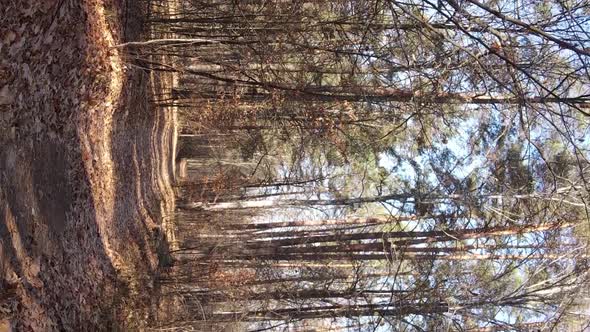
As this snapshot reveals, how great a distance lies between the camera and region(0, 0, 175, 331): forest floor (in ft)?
14.8

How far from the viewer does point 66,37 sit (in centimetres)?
555

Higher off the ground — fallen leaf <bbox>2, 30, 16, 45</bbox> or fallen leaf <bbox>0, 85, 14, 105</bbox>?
fallen leaf <bbox>2, 30, 16, 45</bbox>

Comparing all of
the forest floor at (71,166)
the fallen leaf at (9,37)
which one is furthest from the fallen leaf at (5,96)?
the fallen leaf at (9,37)

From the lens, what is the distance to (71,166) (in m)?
6.06

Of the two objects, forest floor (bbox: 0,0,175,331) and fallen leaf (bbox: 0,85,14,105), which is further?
forest floor (bbox: 0,0,175,331)

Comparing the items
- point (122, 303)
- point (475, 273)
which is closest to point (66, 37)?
point (122, 303)

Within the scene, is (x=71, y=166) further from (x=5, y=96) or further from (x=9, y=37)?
(x=9, y=37)

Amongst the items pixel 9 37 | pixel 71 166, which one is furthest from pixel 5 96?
pixel 71 166

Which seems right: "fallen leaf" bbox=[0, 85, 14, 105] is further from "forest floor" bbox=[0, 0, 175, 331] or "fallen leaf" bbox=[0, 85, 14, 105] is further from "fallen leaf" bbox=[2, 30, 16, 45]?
"fallen leaf" bbox=[2, 30, 16, 45]

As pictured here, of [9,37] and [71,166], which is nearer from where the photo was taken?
[9,37]

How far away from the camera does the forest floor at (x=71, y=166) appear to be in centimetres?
452

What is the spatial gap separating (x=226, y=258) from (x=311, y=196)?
534 cm

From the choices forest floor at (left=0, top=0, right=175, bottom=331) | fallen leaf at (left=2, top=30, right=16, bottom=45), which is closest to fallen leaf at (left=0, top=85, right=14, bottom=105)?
forest floor at (left=0, top=0, right=175, bottom=331)

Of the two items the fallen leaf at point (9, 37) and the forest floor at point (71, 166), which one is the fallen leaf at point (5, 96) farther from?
the fallen leaf at point (9, 37)
